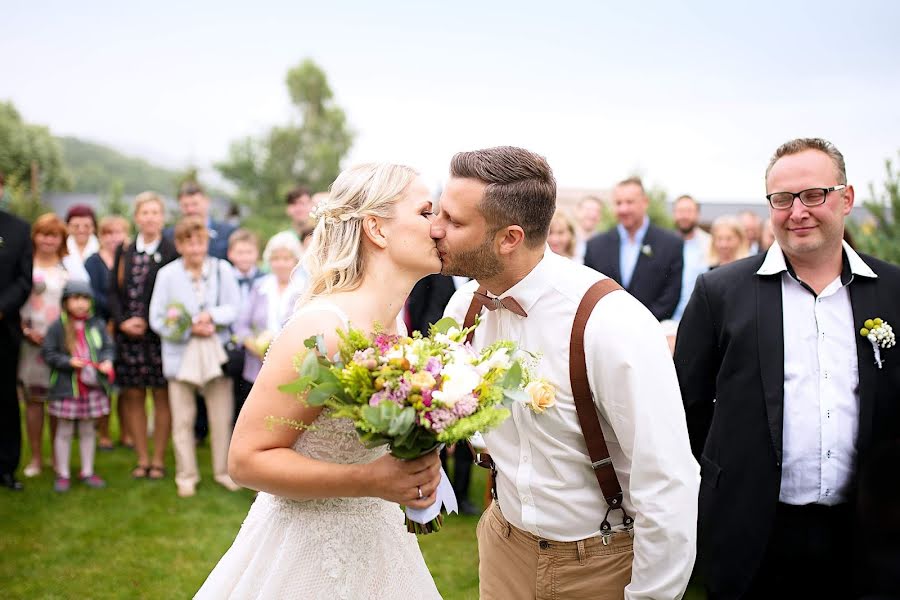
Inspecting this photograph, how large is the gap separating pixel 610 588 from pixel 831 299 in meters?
1.73

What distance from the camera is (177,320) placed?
7.49 metres

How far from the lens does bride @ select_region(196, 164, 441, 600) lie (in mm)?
2588

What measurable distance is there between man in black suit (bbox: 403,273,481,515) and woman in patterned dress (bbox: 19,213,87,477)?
12.1 ft

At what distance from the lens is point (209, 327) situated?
755 centimetres

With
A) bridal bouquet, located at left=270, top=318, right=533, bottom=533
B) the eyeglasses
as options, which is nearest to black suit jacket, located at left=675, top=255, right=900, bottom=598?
the eyeglasses

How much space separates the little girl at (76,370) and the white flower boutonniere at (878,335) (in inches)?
261

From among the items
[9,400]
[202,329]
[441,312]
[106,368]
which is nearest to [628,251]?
[441,312]

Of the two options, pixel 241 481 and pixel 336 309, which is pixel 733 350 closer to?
pixel 336 309

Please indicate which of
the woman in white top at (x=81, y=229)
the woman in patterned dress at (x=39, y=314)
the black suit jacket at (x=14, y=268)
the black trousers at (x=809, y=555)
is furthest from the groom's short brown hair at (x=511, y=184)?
the woman in white top at (x=81, y=229)

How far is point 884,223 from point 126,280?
9.65 meters

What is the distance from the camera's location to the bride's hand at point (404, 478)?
8.12 feet

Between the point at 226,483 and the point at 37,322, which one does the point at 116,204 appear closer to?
the point at 37,322

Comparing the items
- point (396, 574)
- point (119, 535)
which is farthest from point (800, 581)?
point (119, 535)

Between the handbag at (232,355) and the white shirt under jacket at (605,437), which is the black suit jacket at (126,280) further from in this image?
the white shirt under jacket at (605,437)
